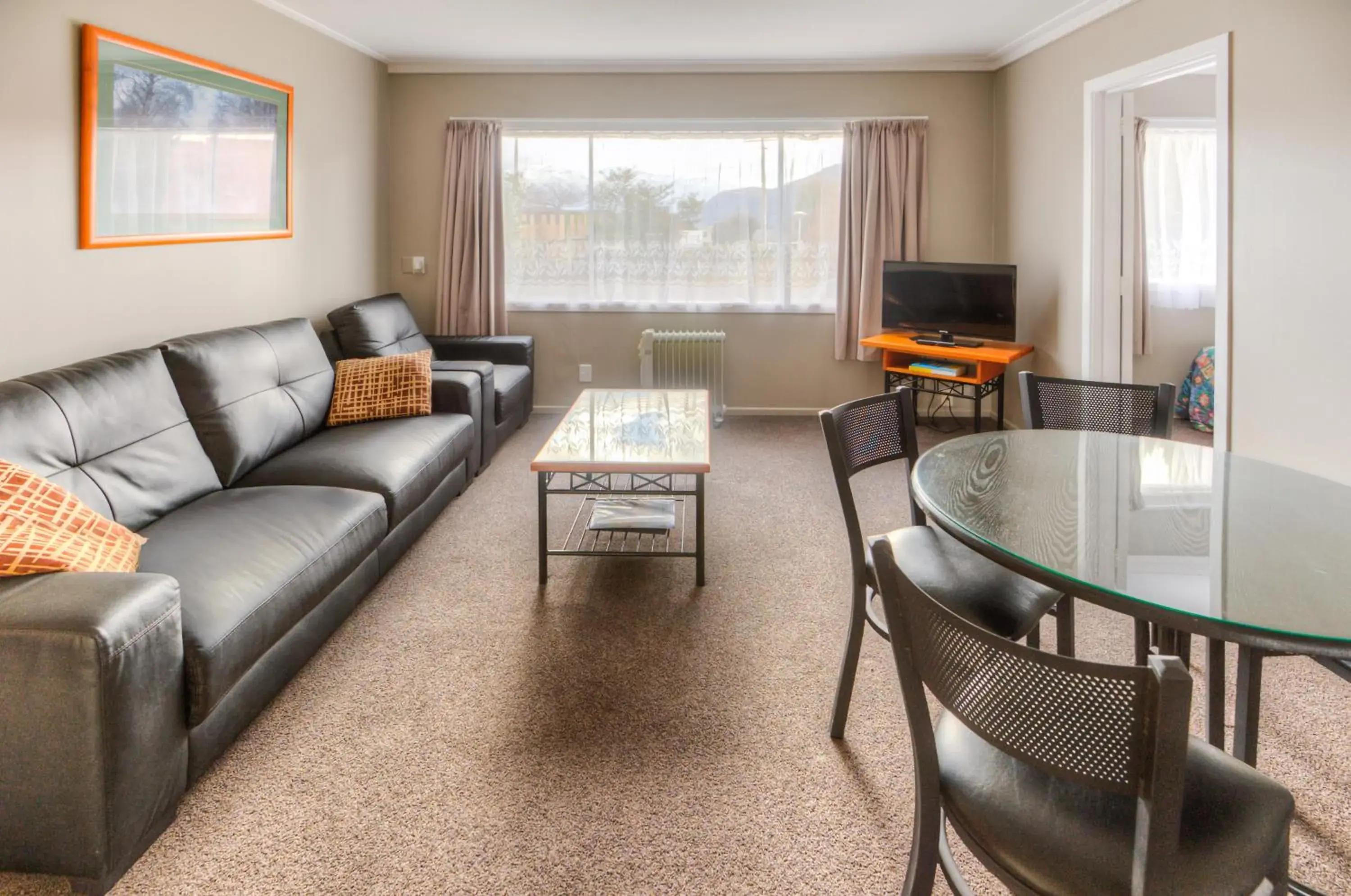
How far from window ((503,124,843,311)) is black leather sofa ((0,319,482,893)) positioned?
205cm

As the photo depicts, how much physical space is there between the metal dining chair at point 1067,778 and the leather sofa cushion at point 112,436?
228 centimetres

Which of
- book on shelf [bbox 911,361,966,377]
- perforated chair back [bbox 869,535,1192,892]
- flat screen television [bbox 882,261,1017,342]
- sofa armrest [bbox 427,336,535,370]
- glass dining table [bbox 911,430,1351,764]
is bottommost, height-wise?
perforated chair back [bbox 869,535,1192,892]

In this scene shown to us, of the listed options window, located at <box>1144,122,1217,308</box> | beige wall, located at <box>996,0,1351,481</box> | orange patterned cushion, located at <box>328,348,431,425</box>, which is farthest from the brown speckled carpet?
window, located at <box>1144,122,1217,308</box>

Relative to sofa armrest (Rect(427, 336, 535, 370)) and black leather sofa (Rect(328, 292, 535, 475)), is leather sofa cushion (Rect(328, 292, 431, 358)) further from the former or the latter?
sofa armrest (Rect(427, 336, 535, 370))

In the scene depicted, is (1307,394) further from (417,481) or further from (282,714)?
(282,714)

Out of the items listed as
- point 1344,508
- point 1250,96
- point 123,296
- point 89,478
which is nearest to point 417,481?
point 89,478

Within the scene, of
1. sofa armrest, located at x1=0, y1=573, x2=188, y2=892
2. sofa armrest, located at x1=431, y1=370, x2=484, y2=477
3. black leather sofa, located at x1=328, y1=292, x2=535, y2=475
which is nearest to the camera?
sofa armrest, located at x1=0, y1=573, x2=188, y2=892

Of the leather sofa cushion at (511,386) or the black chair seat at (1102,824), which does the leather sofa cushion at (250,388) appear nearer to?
the leather sofa cushion at (511,386)

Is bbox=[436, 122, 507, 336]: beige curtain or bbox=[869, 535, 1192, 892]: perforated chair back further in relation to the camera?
bbox=[436, 122, 507, 336]: beige curtain

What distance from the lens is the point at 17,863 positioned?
1.51 meters

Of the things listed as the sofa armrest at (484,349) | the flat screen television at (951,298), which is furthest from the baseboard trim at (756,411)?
the flat screen television at (951,298)

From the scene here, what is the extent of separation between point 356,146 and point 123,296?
2423mm

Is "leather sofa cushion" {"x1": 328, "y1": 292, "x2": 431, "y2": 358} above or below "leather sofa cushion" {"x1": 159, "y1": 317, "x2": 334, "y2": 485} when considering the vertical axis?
above

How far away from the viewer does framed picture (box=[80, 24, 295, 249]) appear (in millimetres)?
2951
